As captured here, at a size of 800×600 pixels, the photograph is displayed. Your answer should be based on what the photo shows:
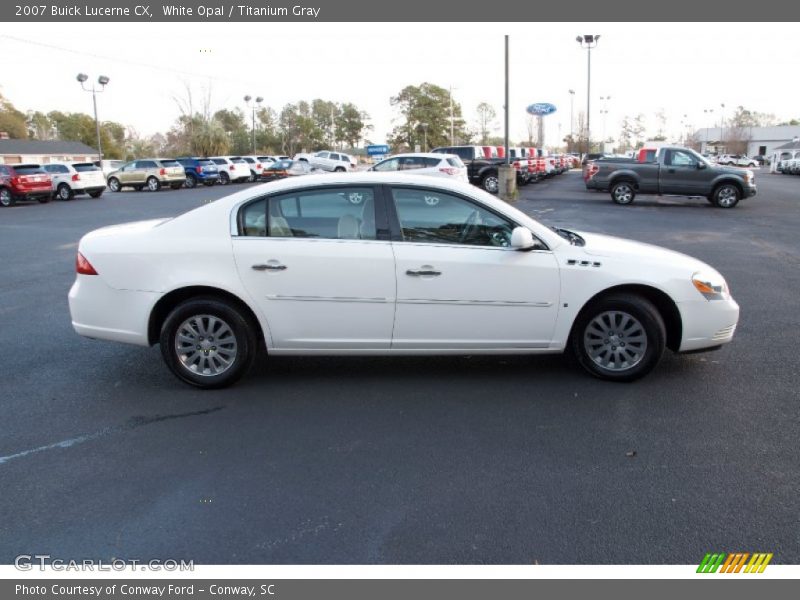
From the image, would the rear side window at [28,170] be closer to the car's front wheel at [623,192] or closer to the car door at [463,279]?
the car's front wheel at [623,192]

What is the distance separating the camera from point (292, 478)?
3.66 m

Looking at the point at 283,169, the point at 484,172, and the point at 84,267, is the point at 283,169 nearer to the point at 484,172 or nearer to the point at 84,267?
the point at 484,172

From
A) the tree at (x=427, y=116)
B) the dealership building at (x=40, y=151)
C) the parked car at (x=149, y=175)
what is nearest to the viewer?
the parked car at (x=149, y=175)

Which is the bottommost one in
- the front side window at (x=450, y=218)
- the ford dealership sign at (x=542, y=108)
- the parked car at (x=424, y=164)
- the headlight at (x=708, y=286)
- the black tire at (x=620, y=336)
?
the black tire at (x=620, y=336)

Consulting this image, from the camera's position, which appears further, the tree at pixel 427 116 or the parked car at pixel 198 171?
the tree at pixel 427 116

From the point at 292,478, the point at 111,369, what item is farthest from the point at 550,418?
the point at 111,369

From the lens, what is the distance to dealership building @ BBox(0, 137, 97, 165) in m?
69.7

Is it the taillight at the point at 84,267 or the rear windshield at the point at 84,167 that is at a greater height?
the rear windshield at the point at 84,167

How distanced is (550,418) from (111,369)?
368cm

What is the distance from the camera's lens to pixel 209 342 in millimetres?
4984

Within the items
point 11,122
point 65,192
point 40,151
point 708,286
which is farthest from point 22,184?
point 11,122

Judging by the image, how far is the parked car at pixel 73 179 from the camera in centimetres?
2969

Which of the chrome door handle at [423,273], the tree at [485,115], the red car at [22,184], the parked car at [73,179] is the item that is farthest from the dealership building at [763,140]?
the chrome door handle at [423,273]

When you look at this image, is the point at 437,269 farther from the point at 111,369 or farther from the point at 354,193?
the point at 111,369
